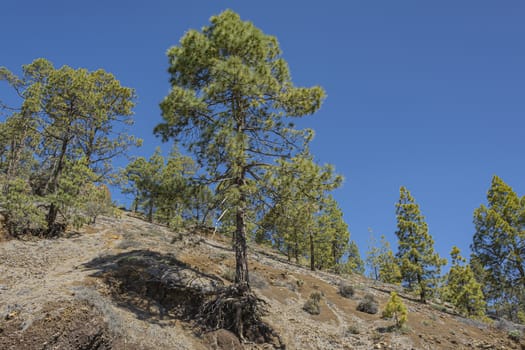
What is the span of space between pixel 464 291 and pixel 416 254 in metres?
4.47

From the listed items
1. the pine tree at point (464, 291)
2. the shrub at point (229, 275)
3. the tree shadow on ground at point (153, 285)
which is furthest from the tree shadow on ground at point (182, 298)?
the pine tree at point (464, 291)

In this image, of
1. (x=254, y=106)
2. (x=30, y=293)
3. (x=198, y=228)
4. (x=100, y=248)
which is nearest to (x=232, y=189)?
(x=198, y=228)

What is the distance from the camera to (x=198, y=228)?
12094mm

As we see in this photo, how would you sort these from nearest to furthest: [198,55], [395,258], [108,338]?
1. [108,338]
2. [198,55]
3. [395,258]

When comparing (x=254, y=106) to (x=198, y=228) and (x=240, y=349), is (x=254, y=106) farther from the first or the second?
(x=240, y=349)

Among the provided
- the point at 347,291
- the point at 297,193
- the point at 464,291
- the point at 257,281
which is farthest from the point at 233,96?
the point at 464,291

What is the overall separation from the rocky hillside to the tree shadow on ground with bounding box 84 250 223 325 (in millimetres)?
36

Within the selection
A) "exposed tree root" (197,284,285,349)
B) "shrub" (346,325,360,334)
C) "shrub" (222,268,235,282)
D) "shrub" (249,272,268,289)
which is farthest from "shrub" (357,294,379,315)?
"exposed tree root" (197,284,285,349)

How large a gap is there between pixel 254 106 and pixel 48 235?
11.2m

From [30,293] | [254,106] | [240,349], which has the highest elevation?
[254,106]

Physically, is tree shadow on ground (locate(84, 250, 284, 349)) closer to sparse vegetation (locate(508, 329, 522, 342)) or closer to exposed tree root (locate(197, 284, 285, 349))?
exposed tree root (locate(197, 284, 285, 349))

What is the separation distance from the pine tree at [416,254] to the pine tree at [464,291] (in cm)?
176

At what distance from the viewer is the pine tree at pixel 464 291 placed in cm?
2677

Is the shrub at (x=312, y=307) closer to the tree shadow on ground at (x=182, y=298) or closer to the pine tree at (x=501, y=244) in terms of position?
the tree shadow on ground at (x=182, y=298)
